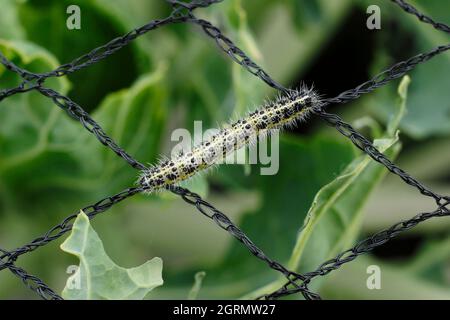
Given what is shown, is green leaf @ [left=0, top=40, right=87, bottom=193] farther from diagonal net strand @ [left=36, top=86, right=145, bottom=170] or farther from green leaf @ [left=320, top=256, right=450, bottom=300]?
green leaf @ [left=320, top=256, right=450, bottom=300]

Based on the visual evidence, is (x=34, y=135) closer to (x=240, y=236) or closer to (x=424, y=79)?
(x=240, y=236)

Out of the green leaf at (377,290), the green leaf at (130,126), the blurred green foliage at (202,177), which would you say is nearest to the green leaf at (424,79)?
the blurred green foliage at (202,177)

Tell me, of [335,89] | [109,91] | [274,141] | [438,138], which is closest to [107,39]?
[109,91]

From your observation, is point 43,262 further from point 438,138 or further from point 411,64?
point 438,138

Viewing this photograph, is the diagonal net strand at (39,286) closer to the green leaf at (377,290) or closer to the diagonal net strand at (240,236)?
the diagonal net strand at (240,236)

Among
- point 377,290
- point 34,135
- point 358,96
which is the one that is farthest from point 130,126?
point 377,290

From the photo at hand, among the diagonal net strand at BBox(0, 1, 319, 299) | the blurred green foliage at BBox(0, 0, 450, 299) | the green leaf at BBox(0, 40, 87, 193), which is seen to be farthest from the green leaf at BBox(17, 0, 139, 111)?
the diagonal net strand at BBox(0, 1, 319, 299)
